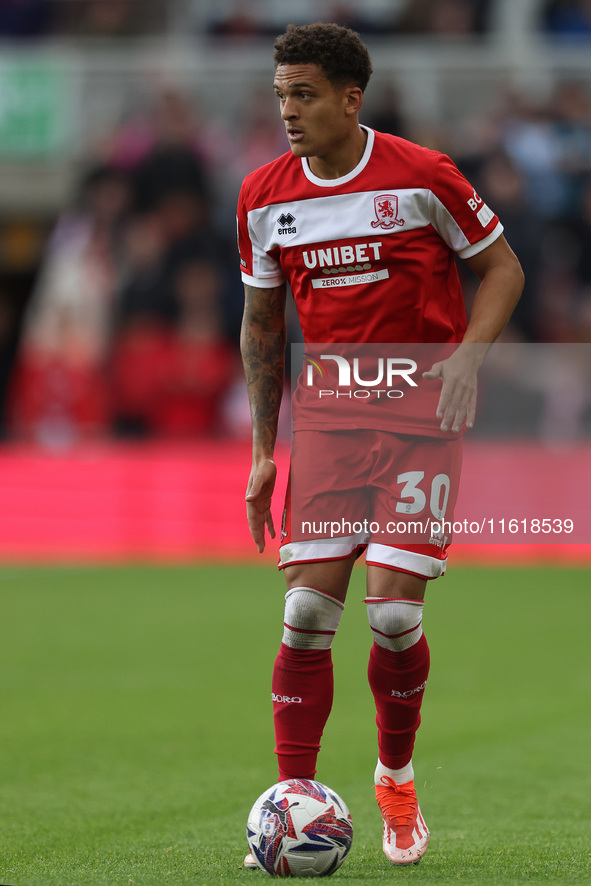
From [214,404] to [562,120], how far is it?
4.56m

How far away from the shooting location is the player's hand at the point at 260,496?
14.4 feet

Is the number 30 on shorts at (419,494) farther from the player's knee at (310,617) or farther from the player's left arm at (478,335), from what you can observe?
the player's knee at (310,617)

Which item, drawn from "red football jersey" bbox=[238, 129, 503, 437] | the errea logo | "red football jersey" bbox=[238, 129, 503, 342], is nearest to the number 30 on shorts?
"red football jersey" bbox=[238, 129, 503, 437]

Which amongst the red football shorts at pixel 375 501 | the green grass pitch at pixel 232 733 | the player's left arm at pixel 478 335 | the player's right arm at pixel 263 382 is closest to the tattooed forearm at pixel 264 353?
the player's right arm at pixel 263 382

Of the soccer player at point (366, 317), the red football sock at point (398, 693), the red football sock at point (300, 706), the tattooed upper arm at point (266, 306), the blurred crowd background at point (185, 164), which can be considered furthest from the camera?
the blurred crowd background at point (185, 164)

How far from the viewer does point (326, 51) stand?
4.09 metres

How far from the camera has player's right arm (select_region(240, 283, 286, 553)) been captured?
4410mm

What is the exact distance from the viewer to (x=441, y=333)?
14.1 feet

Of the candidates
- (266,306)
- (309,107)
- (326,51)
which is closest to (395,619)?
(266,306)

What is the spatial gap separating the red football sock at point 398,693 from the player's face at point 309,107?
1563 mm

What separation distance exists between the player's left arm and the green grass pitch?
1340 millimetres

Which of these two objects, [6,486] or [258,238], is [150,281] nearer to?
[6,486]

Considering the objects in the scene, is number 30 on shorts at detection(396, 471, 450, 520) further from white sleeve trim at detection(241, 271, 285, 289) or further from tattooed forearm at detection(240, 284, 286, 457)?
white sleeve trim at detection(241, 271, 285, 289)

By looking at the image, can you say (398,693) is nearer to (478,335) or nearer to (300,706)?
(300,706)
